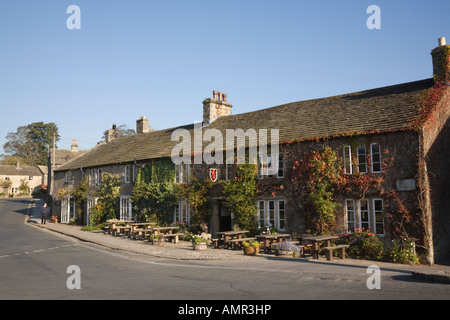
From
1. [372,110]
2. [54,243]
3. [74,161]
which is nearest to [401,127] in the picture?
[372,110]

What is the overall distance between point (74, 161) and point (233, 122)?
19.3 meters

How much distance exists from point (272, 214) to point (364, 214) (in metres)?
4.94

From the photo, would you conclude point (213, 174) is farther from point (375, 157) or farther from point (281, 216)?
point (375, 157)

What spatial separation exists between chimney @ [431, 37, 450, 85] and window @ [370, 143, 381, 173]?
473 centimetres

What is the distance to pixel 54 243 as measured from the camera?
1969cm

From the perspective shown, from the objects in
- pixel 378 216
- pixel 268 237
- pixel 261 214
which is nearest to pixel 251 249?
pixel 268 237

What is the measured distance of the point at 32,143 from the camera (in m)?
93.1

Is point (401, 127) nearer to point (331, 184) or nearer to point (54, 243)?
point (331, 184)

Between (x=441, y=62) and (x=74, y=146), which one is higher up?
(x=74, y=146)

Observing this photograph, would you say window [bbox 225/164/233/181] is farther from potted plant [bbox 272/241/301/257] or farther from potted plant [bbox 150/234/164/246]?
potted plant [bbox 272/241/301/257]

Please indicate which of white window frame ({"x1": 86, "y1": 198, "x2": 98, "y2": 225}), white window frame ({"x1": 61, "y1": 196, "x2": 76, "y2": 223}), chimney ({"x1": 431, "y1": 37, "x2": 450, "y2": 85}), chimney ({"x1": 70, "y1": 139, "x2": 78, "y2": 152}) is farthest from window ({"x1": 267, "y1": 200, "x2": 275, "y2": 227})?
chimney ({"x1": 70, "y1": 139, "x2": 78, "y2": 152})

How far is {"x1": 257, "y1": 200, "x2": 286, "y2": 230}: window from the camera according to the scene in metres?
19.6

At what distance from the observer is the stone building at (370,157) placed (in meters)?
15.8

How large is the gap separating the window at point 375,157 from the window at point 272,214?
5.01m
